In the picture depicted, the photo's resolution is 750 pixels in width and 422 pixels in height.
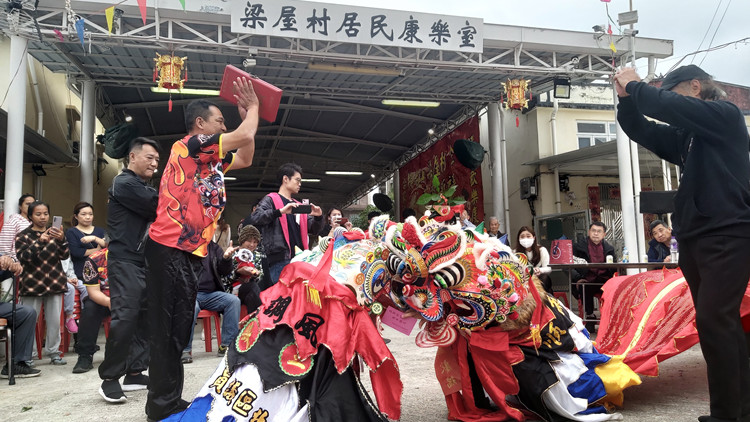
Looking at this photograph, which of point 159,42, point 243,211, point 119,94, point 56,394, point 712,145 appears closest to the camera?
point 712,145

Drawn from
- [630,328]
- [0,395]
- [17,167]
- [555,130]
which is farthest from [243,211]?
[630,328]

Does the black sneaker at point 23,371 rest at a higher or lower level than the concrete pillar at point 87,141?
lower

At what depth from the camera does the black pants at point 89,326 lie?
14.1 ft

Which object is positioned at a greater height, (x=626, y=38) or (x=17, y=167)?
(x=626, y=38)

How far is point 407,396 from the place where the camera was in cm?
303

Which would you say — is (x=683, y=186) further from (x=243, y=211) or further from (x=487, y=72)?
(x=243, y=211)

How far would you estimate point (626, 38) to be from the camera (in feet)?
25.9

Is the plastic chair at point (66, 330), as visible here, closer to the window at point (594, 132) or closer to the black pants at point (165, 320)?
the black pants at point (165, 320)

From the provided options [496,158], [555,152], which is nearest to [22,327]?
[496,158]

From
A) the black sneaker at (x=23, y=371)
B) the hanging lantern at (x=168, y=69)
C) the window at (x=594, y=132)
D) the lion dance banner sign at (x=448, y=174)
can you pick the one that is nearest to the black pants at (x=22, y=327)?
the black sneaker at (x=23, y=371)

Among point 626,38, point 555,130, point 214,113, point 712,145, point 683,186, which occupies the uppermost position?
point 626,38

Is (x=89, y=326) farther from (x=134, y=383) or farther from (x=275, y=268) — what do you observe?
(x=275, y=268)

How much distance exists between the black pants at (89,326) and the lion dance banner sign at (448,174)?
25.6 feet

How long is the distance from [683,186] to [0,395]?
404cm
